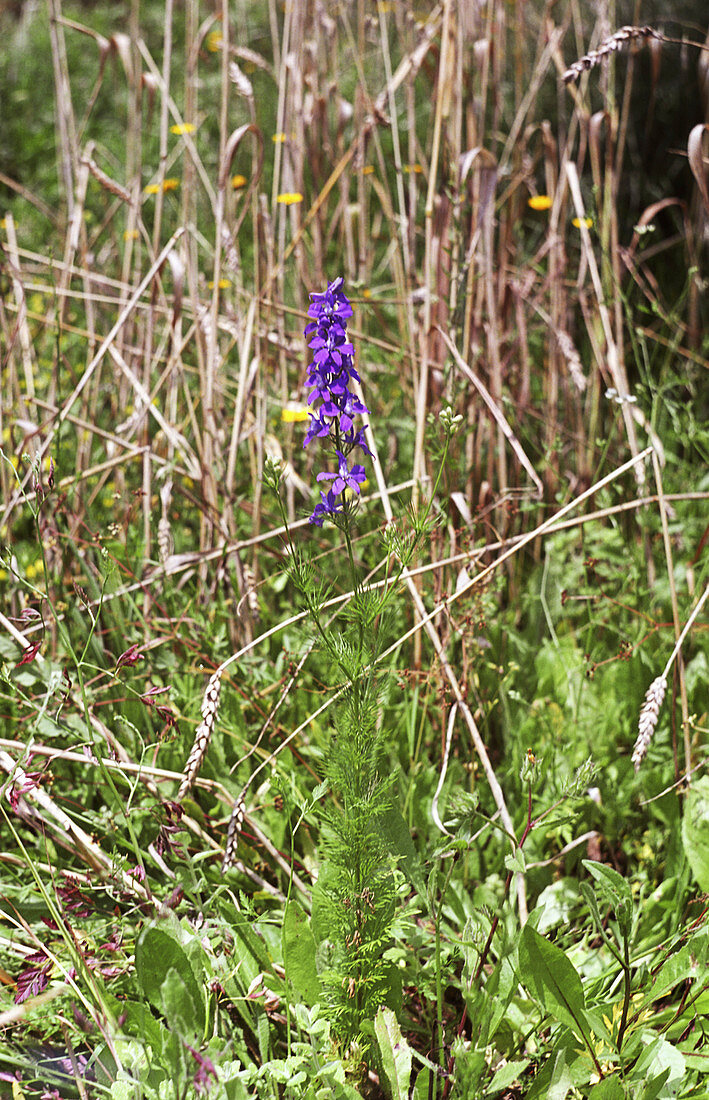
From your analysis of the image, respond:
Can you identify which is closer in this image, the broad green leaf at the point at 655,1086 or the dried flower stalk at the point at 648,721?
the broad green leaf at the point at 655,1086

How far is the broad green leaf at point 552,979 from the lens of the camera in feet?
3.38

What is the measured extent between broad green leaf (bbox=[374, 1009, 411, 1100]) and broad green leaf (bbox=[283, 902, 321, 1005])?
0.11 meters

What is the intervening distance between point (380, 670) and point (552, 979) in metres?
0.45

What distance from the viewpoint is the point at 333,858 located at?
1.04 metres

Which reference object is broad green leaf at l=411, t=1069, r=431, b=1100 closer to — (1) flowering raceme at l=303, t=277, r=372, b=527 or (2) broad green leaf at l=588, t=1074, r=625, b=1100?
(2) broad green leaf at l=588, t=1074, r=625, b=1100

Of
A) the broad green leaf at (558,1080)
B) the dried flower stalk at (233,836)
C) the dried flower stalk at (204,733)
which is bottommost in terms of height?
the broad green leaf at (558,1080)

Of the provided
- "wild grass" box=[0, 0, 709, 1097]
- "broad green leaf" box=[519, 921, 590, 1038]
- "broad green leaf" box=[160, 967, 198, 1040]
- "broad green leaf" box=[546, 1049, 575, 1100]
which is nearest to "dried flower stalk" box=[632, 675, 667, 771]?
"wild grass" box=[0, 0, 709, 1097]

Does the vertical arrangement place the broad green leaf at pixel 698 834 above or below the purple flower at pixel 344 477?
below

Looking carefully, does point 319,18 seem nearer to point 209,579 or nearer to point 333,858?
point 209,579

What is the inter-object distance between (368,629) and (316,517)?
16cm

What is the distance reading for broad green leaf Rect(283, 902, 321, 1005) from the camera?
1097 mm

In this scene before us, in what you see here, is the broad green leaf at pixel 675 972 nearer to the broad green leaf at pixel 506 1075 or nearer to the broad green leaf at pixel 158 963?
the broad green leaf at pixel 506 1075

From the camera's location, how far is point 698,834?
127cm

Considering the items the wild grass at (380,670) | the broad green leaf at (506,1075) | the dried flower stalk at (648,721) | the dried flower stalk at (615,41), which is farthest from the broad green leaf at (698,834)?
the dried flower stalk at (615,41)
